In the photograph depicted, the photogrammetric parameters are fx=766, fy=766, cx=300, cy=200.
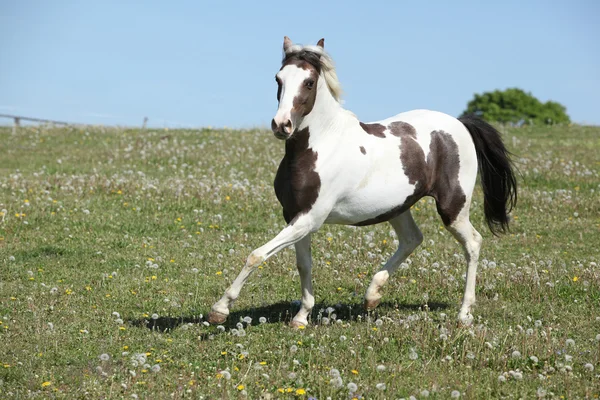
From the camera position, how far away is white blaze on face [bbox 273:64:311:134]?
7.98 meters

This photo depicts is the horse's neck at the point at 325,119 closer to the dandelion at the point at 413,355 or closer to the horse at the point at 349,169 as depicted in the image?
the horse at the point at 349,169

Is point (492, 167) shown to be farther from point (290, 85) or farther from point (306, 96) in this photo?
point (290, 85)

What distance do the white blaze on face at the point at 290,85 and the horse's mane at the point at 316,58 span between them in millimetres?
183

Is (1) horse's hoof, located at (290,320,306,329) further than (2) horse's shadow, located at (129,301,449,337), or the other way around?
(2) horse's shadow, located at (129,301,449,337)

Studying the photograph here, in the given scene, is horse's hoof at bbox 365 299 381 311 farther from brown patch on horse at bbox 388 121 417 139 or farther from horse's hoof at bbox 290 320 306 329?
brown patch on horse at bbox 388 121 417 139

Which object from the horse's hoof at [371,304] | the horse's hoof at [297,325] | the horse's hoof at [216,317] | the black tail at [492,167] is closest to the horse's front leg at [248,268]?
the horse's hoof at [216,317]

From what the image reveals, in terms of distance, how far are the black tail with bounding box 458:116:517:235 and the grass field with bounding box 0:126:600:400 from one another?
1.09 meters

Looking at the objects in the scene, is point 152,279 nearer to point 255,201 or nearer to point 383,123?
point 383,123

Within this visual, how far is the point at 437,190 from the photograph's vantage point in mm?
9844

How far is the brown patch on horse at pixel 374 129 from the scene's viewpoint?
927cm

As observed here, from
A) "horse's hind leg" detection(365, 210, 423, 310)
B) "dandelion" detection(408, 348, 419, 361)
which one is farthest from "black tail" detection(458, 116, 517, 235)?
"dandelion" detection(408, 348, 419, 361)

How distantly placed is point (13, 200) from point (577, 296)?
12.0 m

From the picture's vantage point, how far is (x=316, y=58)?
841 centimetres

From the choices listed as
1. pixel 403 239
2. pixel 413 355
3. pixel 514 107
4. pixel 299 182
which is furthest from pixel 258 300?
pixel 514 107
